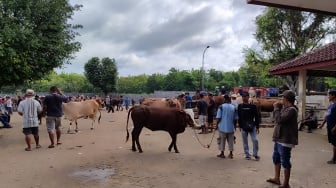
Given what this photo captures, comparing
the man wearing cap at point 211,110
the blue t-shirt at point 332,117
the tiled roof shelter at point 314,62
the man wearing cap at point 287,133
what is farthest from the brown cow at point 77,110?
the man wearing cap at point 287,133

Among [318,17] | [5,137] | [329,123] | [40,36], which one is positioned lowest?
[5,137]

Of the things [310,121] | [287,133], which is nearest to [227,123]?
[287,133]

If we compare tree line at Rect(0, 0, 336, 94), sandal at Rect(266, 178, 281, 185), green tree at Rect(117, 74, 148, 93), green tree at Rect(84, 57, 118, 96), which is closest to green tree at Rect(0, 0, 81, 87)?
tree line at Rect(0, 0, 336, 94)

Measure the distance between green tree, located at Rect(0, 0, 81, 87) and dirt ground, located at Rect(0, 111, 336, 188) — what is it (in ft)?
11.6

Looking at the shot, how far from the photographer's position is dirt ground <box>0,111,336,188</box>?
700cm

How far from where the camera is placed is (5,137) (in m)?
14.2

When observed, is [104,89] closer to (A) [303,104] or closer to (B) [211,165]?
(A) [303,104]

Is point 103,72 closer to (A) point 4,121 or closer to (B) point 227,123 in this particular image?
(A) point 4,121

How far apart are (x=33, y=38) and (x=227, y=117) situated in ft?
28.4

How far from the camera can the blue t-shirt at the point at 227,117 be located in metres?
9.29

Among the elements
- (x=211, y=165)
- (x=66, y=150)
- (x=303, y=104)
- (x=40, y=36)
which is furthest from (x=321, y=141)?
(x=40, y=36)

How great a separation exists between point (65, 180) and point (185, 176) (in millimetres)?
2419

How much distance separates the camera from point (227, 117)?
9.34 meters

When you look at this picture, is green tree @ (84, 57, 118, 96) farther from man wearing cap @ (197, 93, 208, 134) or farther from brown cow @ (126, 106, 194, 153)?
brown cow @ (126, 106, 194, 153)
